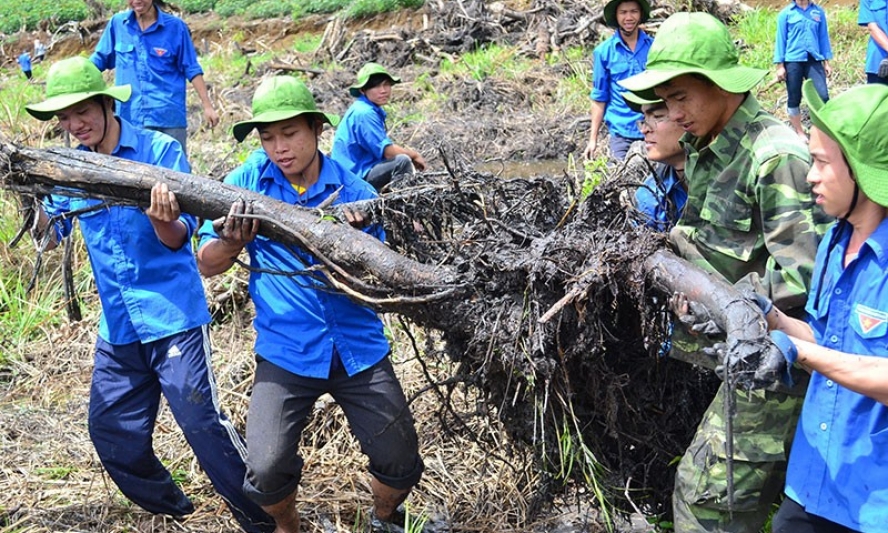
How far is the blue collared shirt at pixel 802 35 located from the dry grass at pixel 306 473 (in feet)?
17.1

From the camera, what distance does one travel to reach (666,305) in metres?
2.84

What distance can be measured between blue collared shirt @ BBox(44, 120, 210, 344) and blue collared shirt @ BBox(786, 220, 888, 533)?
236 cm

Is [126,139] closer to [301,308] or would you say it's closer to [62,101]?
[62,101]

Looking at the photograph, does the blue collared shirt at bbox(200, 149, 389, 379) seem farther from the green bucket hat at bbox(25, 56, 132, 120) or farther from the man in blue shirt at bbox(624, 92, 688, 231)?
the man in blue shirt at bbox(624, 92, 688, 231)

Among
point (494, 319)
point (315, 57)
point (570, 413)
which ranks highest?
point (494, 319)

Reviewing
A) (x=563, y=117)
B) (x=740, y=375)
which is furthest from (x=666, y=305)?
(x=563, y=117)

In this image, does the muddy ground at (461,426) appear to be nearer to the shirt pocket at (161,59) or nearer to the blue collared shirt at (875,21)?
the shirt pocket at (161,59)

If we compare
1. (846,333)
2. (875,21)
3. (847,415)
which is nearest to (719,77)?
(846,333)

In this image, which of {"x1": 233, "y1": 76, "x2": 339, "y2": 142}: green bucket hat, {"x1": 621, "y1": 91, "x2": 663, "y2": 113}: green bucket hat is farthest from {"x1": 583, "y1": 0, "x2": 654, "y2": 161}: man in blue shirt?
{"x1": 233, "y1": 76, "x2": 339, "y2": 142}: green bucket hat

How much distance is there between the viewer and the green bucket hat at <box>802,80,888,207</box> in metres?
2.19

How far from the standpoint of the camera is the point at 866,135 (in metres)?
2.19

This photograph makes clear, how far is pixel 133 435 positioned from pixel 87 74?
4.79 feet

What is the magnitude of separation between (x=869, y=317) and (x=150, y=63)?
6.32 meters

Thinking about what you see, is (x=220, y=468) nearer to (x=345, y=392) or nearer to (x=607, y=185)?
(x=345, y=392)
